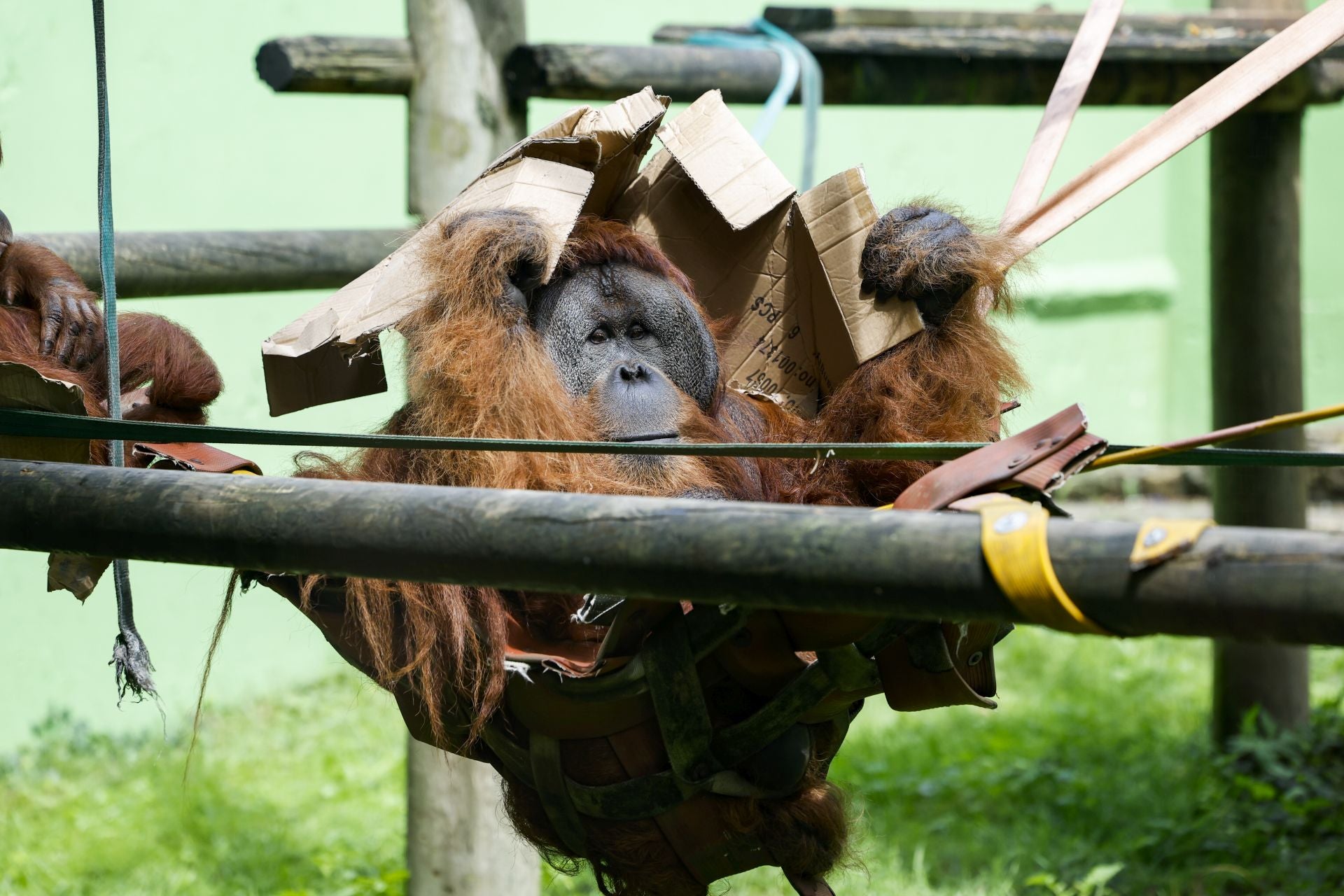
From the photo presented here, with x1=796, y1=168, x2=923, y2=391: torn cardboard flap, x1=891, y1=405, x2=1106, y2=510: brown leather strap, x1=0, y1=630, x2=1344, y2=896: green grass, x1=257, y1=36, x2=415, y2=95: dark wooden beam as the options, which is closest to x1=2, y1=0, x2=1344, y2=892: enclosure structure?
x1=257, y1=36, x2=415, y2=95: dark wooden beam

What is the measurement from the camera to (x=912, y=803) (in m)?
3.59

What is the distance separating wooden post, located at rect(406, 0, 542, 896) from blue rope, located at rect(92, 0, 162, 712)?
3.55 ft

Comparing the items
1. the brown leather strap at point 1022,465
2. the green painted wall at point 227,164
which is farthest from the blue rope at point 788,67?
the brown leather strap at point 1022,465

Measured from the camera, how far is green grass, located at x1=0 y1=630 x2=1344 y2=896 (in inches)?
122

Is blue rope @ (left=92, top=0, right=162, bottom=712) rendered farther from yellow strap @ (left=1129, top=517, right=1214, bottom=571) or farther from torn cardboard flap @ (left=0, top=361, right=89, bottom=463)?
yellow strap @ (left=1129, top=517, right=1214, bottom=571)

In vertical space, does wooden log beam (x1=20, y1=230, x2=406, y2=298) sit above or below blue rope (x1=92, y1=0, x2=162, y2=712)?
above

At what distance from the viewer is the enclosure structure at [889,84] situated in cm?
262

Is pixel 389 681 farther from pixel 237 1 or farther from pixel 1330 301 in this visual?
pixel 1330 301

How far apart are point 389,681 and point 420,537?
58 cm

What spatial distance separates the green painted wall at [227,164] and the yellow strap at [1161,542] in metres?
2.25

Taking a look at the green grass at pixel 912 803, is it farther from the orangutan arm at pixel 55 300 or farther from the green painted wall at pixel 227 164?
the orangutan arm at pixel 55 300

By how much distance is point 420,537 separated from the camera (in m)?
1.02

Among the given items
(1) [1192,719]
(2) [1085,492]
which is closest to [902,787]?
(1) [1192,719]

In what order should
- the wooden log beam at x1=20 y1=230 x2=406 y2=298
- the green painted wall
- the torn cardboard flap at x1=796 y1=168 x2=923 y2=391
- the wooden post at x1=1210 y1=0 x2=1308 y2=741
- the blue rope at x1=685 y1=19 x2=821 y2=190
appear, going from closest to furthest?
the torn cardboard flap at x1=796 y1=168 x2=923 y2=391, the wooden log beam at x1=20 y1=230 x2=406 y2=298, the blue rope at x1=685 y1=19 x2=821 y2=190, the wooden post at x1=1210 y1=0 x2=1308 y2=741, the green painted wall
